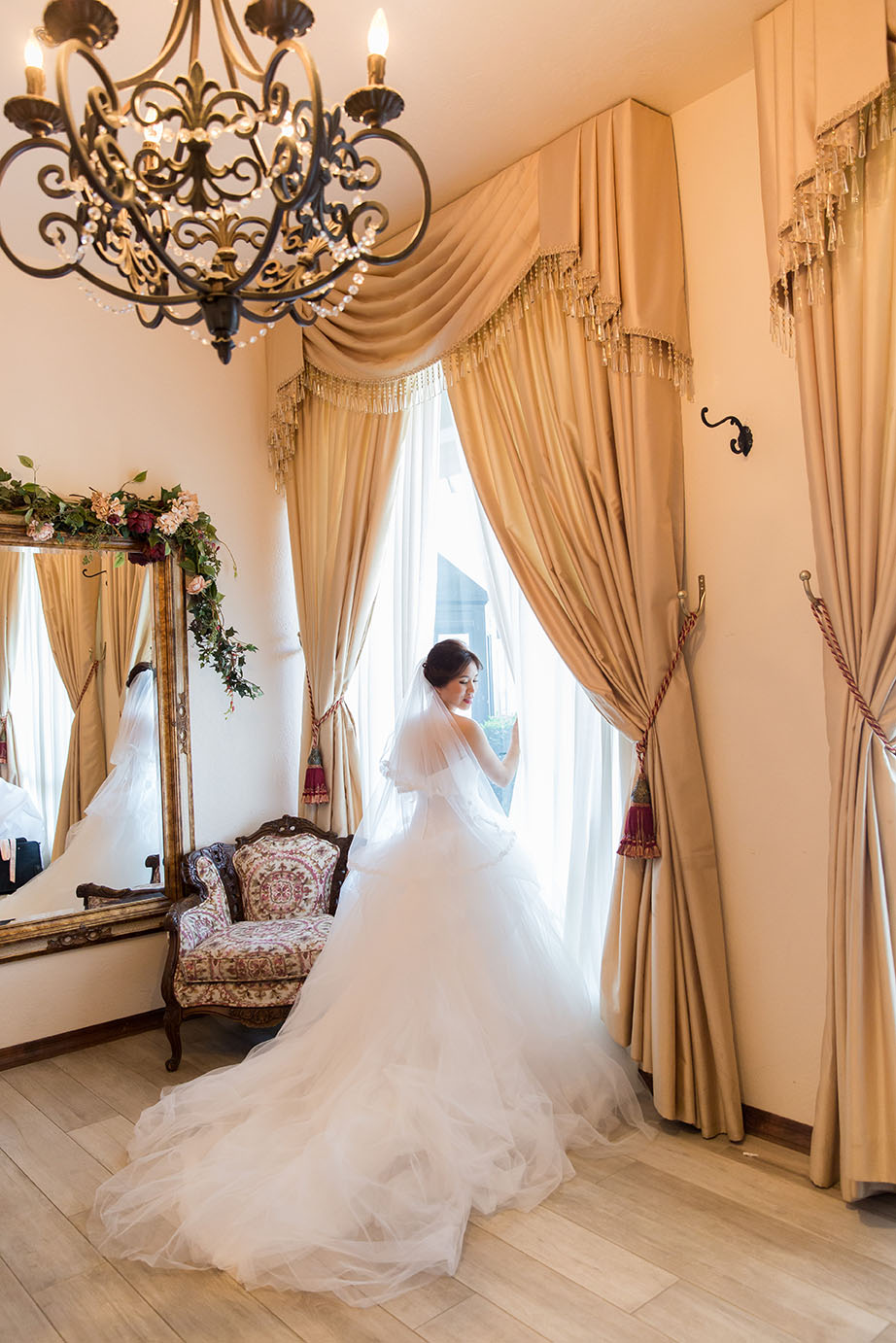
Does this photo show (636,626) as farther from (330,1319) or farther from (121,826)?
(121,826)

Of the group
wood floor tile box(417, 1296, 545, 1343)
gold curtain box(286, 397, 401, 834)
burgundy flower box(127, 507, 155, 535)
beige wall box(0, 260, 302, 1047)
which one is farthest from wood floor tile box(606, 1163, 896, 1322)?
burgundy flower box(127, 507, 155, 535)

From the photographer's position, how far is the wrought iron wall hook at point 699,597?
3121mm

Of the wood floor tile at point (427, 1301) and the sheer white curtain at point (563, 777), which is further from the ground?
the sheer white curtain at point (563, 777)

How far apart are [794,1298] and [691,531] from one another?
2108 mm

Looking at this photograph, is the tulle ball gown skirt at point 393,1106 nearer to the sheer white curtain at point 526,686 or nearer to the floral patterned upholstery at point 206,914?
the sheer white curtain at point 526,686

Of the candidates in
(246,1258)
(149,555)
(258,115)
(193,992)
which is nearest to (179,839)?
(193,992)

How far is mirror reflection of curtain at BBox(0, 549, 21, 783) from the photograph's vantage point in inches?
150

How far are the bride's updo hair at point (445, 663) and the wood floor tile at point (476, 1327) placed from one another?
188cm

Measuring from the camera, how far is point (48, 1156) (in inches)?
120

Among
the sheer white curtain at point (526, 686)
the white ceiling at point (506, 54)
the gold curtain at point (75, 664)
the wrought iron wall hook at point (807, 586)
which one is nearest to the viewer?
the white ceiling at point (506, 54)

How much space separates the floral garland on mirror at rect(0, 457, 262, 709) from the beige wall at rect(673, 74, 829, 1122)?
214cm

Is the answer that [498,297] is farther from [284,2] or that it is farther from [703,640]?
[284,2]

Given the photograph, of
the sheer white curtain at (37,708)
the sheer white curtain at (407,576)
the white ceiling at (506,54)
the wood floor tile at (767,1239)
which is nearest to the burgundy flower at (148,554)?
the sheer white curtain at (37,708)

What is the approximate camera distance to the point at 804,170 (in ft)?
8.52
